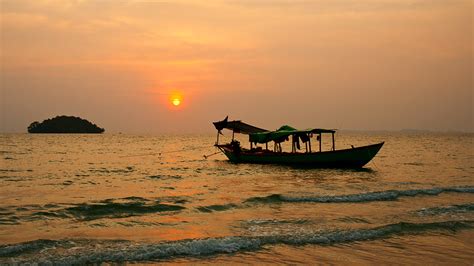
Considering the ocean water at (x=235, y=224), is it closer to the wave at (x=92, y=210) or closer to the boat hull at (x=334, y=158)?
the wave at (x=92, y=210)

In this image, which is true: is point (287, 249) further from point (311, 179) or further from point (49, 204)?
point (311, 179)

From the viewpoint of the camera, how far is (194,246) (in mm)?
10867

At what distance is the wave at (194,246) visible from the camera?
10.0m

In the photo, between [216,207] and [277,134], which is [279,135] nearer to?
[277,134]

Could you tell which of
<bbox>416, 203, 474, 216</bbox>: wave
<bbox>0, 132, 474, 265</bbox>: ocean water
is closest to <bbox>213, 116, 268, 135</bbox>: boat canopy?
<bbox>0, 132, 474, 265</bbox>: ocean water

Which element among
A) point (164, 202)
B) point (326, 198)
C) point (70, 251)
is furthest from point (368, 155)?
point (70, 251)

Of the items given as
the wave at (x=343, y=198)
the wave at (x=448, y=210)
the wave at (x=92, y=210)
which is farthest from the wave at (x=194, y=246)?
the wave at (x=343, y=198)

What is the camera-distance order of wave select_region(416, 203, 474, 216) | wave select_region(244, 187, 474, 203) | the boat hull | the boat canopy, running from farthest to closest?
the boat canopy → the boat hull → wave select_region(244, 187, 474, 203) → wave select_region(416, 203, 474, 216)

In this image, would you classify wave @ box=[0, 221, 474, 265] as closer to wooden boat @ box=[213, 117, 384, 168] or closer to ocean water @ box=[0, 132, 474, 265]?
ocean water @ box=[0, 132, 474, 265]

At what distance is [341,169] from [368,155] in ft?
7.71

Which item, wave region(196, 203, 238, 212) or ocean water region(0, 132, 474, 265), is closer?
ocean water region(0, 132, 474, 265)

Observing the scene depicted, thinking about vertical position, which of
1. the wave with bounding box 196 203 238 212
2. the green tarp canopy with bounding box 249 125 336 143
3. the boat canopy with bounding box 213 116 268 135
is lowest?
the wave with bounding box 196 203 238 212

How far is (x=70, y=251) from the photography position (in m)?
10.5

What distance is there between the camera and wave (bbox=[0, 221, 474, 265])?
10.0 m
